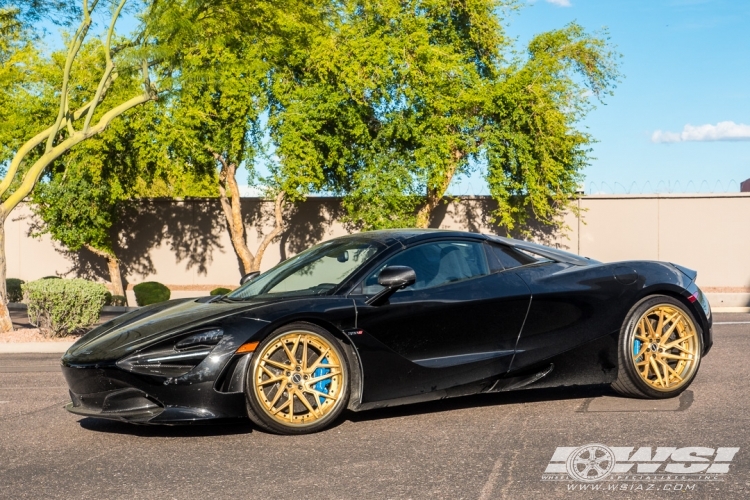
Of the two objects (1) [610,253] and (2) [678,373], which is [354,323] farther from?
(1) [610,253]

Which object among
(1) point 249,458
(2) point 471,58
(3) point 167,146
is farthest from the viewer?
(2) point 471,58

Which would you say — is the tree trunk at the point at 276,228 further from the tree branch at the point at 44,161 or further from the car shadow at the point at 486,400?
the car shadow at the point at 486,400

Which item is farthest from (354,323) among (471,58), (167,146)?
(471,58)

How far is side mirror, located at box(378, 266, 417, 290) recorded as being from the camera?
6.40m

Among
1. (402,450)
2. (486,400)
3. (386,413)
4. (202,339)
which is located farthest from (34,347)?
(402,450)

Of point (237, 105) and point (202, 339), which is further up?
point (237, 105)

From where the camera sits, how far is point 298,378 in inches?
243

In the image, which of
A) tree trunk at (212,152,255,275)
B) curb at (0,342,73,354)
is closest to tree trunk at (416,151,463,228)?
tree trunk at (212,152,255,275)

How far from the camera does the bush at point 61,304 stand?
13.8 meters

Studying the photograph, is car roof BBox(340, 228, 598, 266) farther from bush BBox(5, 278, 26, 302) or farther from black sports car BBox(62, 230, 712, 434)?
bush BBox(5, 278, 26, 302)

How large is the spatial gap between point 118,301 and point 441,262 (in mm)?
21162

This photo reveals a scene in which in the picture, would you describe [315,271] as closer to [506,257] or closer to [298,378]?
[298,378]

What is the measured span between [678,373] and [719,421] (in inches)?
36.7

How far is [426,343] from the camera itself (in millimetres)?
6582
